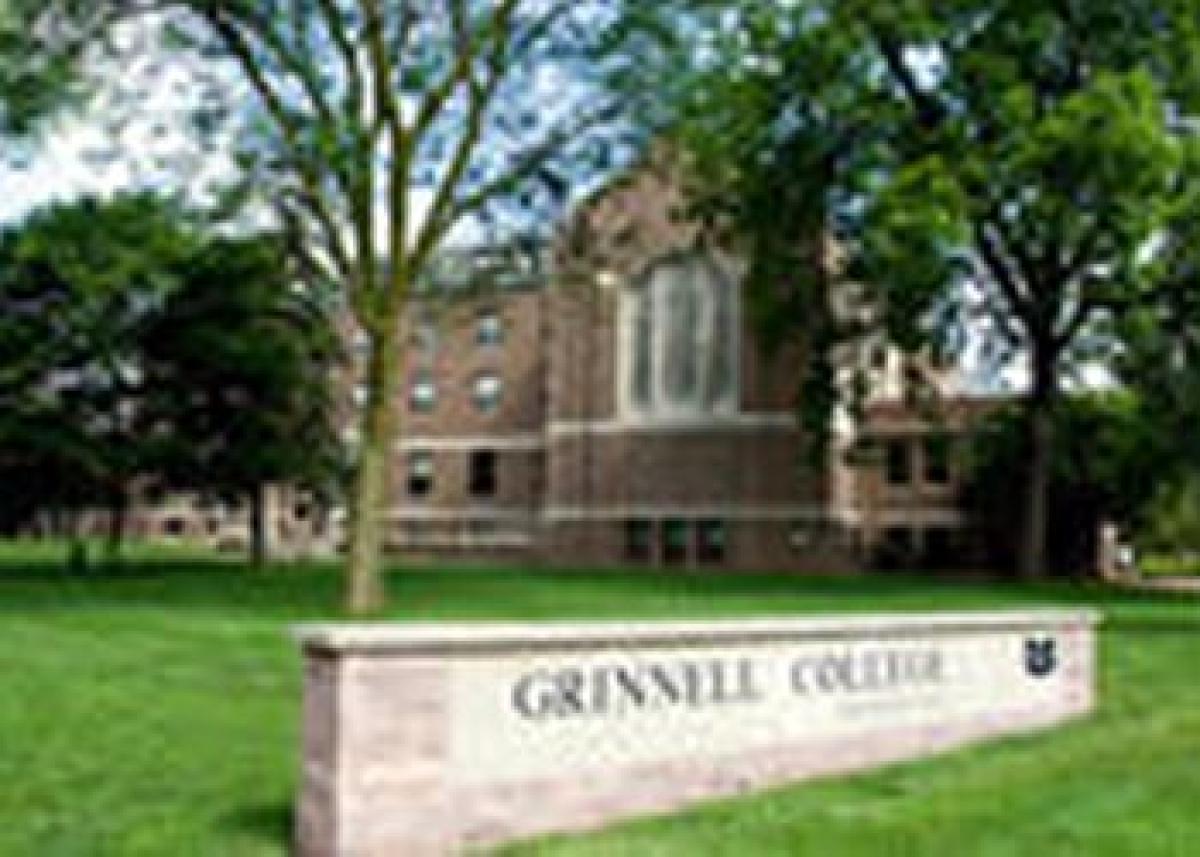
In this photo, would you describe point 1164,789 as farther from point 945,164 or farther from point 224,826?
point 945,164

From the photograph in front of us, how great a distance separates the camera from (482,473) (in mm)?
63625

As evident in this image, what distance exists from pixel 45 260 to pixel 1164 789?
32.6 m

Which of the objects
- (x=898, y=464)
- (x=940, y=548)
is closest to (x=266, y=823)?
(x=940, y=548)

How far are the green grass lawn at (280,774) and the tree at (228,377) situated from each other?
796 inches

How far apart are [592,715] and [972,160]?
2598 cm

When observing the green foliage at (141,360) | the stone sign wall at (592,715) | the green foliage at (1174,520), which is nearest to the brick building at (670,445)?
the green foliage at (1174,520)

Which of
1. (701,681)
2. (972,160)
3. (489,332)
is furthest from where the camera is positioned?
(489,332)

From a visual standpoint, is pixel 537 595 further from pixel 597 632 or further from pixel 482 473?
pixel 482 473

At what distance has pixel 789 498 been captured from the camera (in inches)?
2080

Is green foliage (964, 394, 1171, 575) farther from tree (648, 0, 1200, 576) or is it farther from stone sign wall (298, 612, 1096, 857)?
stone sign wall (298, 612, 1096, 857)

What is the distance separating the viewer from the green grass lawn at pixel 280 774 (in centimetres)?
751

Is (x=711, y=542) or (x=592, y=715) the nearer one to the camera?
(x=592, y=715)

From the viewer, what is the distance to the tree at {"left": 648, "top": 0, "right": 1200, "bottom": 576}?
29.8 meters

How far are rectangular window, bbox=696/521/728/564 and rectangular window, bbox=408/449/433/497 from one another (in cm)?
1403
